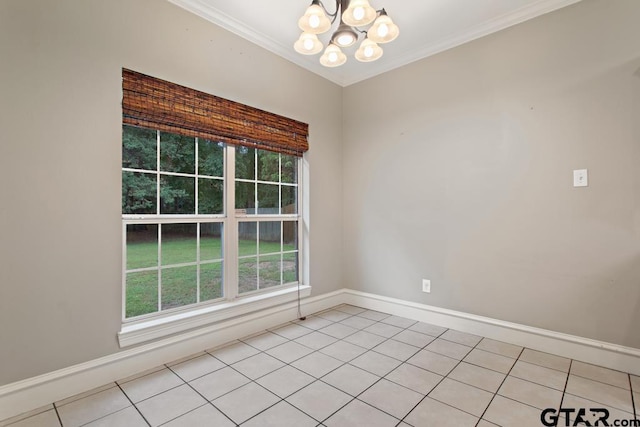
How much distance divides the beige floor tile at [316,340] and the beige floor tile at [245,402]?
0.69 m

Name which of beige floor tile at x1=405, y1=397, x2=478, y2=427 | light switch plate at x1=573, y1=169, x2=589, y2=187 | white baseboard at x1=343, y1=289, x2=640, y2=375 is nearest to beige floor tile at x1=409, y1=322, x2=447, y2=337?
white baseboard at x1=343, y1=289, x2=640, y2=375

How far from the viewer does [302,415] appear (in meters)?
1.67

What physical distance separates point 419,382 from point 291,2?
2908 millimetres

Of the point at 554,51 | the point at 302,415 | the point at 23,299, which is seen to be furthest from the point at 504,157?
the point at 23,299

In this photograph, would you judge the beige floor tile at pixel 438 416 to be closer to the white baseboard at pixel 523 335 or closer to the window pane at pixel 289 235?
the white baseboard at pixel 523 335

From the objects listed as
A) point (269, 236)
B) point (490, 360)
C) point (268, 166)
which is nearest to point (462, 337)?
point (490, 360)

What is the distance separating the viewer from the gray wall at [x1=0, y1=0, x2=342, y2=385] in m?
1.69

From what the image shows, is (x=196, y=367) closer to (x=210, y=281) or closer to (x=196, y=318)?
(x=196, y=318)

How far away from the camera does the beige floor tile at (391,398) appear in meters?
1.72

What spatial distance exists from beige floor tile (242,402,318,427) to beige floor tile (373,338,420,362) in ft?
3.10

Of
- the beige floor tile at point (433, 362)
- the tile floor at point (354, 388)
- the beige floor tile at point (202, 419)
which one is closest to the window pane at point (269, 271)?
the tile floor at point (354, 388)

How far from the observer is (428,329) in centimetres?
290

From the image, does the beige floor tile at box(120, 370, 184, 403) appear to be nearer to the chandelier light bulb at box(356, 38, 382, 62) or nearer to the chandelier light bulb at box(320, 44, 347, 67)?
the chandelier light bulb at box(320, 44, 347, 67)

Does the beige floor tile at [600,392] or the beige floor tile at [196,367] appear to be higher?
the beige floor tile at [196,367]
